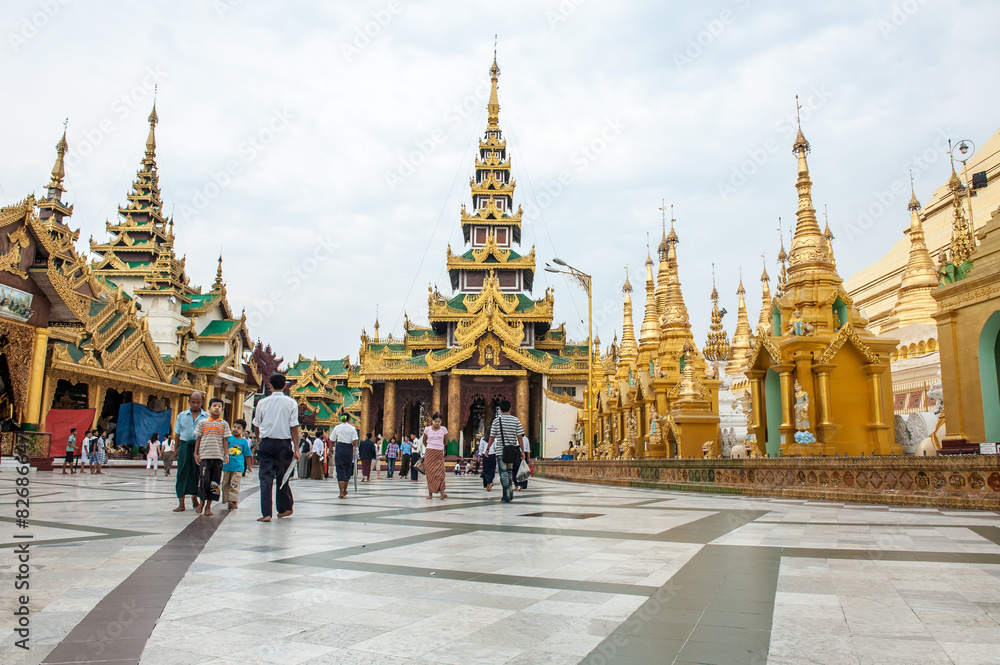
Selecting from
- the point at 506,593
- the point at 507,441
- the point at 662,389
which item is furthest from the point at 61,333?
the point at 506,593

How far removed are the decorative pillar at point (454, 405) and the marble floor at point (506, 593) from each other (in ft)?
93.2

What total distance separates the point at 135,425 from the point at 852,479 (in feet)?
101

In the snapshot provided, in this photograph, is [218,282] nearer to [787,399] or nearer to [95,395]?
[95,395]

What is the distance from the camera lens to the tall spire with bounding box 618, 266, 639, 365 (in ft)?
88.1

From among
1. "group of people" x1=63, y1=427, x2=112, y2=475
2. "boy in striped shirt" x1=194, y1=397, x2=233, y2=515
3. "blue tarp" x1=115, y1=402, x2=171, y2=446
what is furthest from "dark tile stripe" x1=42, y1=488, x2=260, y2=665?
"blue tarp" x1=115, y1=402, x2=171, y2=446

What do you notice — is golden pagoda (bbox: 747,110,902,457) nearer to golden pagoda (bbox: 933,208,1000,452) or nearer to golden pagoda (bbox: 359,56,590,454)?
golden pagoda (bbox: 933,208,1000,452)

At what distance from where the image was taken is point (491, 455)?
593 inches

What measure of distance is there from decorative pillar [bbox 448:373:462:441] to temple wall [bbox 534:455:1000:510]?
66.5 feet

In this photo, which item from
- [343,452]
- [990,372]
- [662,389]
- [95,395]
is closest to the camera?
[990,372]

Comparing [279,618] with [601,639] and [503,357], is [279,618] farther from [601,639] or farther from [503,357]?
[503,357]

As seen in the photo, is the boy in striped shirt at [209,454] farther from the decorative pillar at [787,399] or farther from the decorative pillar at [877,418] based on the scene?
→ the decorative pillar at [877,418]

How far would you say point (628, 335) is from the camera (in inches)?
1098

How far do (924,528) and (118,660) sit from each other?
262 inches

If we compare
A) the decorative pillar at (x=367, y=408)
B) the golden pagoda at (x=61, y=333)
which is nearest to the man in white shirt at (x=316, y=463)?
the golden pagoda at (x=61, y=333)
